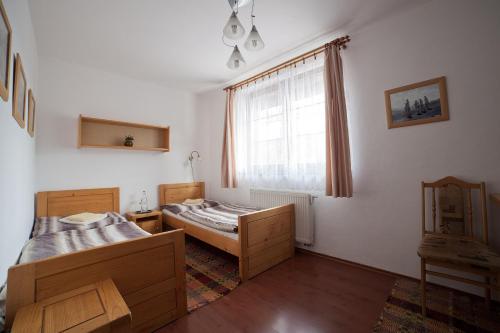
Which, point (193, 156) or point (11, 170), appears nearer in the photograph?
point (11, 170)

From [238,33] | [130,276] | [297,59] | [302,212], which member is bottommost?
[130,276]

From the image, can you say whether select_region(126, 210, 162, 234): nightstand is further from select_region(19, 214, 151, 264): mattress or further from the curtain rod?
the curtain rod

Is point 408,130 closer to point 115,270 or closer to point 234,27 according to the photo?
point 234,27

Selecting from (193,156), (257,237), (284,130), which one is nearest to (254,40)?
(284,130)

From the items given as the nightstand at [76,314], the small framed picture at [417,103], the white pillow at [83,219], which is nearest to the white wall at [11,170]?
the nightstand at [76,314]

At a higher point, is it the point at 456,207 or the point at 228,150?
the point at 228,150

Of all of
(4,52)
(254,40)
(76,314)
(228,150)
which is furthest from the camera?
(228,150)

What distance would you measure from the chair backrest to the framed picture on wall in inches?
121

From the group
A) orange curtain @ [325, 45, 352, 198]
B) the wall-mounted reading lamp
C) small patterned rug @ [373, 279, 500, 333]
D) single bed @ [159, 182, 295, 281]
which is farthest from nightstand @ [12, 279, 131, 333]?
the wall-mounted reading lamp

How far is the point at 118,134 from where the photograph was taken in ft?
11.0

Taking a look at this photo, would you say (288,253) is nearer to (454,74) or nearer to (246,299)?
(246,299)

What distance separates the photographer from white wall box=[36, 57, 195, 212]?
9.26ft

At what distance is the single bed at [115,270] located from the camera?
1.06 m

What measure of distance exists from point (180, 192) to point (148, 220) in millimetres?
777
